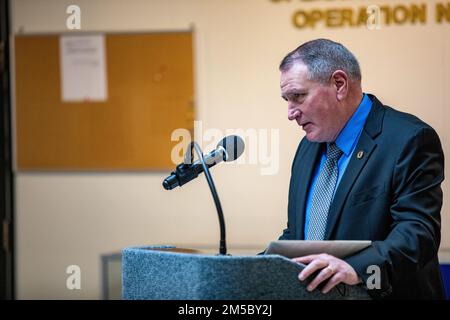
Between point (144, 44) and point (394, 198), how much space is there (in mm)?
2335

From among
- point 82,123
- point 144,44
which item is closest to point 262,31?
point 144,44

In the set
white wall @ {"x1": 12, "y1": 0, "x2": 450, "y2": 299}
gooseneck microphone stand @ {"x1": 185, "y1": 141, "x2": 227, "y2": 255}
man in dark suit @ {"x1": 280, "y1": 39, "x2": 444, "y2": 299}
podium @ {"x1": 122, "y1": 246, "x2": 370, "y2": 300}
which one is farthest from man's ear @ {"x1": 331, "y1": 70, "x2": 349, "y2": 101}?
white wall @ {"x1": 12, "y1": 0, "x2": 450, "y2": 299}

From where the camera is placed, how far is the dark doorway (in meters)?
3.75

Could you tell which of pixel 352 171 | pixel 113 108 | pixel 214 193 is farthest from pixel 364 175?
pixel 113 108

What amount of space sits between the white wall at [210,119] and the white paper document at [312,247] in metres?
1.87

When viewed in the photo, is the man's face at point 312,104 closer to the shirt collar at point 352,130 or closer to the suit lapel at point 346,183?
the shirt collar at point 352,130

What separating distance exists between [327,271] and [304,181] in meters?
0.58

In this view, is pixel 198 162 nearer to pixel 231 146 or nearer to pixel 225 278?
pixel 231 146

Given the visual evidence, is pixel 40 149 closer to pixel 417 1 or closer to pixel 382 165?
pixel 417 1

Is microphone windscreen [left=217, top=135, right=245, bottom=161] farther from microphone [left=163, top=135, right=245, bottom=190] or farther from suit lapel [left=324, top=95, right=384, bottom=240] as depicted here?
suit lapel [left=324, top=95, right=384, bottom=240]

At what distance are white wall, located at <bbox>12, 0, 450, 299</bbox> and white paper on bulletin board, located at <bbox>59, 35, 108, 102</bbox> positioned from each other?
0.09 metres

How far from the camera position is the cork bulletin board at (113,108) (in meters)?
3.55

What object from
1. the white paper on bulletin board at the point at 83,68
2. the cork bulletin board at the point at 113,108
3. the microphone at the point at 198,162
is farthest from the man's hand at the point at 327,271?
the white paper on bulletin board at the point at 83,68
